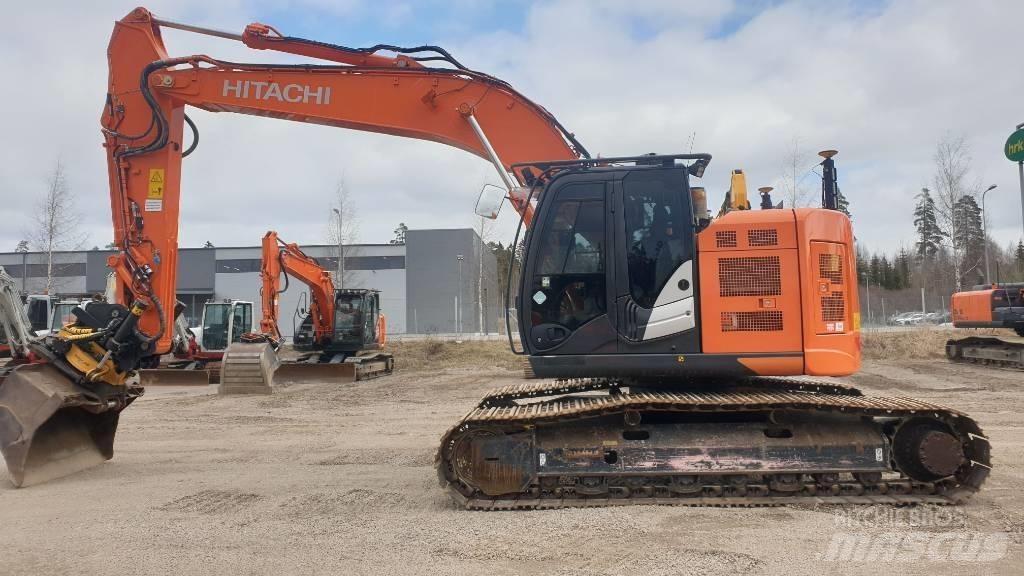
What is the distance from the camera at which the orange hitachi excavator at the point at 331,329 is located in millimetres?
19344

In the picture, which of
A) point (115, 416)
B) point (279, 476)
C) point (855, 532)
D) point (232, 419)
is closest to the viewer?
point (855, 532)

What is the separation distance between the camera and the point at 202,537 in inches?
200

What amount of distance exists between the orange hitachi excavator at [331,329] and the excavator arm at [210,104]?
11546mm

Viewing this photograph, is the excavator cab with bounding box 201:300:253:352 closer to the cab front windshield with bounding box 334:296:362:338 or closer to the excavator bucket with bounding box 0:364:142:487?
the cab front windshield with bounding box 334:296:362:338

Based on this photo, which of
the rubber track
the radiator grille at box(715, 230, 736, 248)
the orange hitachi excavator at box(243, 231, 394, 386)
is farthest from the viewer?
the orange hitachi excavator at box(243, 231, 394, 386)

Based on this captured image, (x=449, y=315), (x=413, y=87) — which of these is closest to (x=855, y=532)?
(x=413, y=87)

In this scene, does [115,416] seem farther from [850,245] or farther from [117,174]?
[850,245]

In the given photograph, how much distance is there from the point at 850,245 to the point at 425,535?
174 inches

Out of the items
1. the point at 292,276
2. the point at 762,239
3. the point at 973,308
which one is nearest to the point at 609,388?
the point at 762,239

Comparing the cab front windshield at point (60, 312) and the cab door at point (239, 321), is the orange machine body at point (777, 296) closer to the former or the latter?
the cab door at point (239, 321)

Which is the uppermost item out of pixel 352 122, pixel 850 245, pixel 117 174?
pixel 352 122

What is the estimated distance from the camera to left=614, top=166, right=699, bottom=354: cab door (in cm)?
570

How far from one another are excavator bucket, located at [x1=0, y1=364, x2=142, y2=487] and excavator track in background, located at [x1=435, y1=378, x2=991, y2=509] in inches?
167

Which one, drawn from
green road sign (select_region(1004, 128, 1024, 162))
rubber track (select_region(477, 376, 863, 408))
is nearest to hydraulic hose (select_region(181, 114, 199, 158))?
rubber track (select_region(477, 376, 863, 408))
